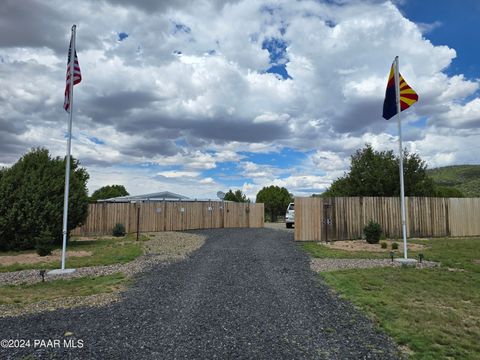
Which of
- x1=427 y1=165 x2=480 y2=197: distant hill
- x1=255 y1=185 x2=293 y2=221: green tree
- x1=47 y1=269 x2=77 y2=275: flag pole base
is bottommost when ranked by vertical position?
x1=47 y1=269 x2=77 y2=275: flag pole base

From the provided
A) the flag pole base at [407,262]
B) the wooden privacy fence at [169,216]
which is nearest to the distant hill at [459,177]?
the wooden privacy fence at [169,216]

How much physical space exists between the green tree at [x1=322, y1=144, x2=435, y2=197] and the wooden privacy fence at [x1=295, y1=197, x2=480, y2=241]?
6463mm

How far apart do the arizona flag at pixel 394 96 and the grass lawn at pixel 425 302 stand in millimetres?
4725

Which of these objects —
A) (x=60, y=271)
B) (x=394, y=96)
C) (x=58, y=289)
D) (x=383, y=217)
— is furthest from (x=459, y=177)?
(x=58, y=289)

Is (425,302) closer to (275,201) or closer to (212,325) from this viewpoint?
(212,325)

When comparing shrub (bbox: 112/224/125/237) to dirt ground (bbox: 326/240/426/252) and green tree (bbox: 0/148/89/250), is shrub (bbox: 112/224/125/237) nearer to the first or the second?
green tree (bbox: 0/148/89/250)

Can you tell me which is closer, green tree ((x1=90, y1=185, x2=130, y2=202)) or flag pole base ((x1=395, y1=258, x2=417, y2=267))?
flag pole base ((x1=395, y1=258, x2=417, y2=267))

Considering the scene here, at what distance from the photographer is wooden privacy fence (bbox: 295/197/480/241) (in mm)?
16156

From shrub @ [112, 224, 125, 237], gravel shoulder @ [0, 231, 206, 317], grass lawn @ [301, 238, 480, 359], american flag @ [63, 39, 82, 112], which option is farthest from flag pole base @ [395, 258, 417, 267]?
shrub @ [112, 224, 125, 237]

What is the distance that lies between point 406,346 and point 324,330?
997 mm

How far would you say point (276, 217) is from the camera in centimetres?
4728

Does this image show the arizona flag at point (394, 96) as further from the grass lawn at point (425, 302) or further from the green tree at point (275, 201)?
the green tree at point (275, 201)

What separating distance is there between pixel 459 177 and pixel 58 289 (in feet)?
273

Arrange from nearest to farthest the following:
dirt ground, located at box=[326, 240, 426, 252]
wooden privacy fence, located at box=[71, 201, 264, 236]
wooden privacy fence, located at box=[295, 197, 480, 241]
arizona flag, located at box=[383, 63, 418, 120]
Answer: arizona flag, located at box=[383, 63, 418, 120], dirt ground, located at box=[326, 240, 426, 252], wooden privacy fence, located at box=[295, 197, 480, 241], wooden privacy fence, located at box=[71, 201, 264, 236]
